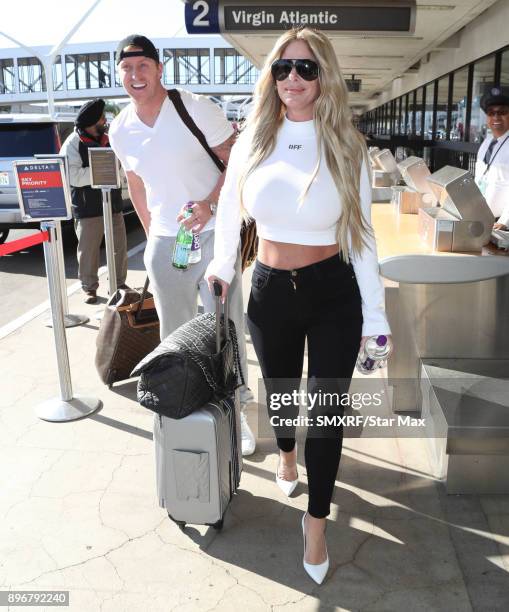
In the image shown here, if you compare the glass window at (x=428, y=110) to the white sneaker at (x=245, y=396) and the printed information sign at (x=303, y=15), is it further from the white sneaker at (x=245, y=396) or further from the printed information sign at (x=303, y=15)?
the white sneaker at (x=245, y=396)

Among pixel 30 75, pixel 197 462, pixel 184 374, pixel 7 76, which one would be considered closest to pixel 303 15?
pixel 184 374

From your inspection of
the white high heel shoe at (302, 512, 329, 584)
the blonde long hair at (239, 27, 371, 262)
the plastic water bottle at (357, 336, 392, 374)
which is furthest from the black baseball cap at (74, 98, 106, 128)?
the white high heel shoe at (302, 512, 329, 584)

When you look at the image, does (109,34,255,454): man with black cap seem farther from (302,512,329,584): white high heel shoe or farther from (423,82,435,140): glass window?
(423,82,435,140): glass window

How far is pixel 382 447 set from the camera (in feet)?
11.1

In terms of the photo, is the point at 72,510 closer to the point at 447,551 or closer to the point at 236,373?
the point at 236,373

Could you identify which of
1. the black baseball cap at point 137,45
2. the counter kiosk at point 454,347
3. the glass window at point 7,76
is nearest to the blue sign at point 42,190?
the black baseball cap at point 137,45

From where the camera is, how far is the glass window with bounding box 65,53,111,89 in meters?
71.8

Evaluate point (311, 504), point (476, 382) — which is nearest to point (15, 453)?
point (311, 504)

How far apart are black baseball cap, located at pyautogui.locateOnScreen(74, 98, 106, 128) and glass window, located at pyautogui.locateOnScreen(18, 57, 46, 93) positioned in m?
77.2

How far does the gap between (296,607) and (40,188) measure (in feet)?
8.95

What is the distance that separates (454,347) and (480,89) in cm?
623

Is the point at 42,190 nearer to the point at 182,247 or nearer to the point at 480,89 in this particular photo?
the point at 182,247

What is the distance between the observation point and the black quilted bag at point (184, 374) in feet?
7.75

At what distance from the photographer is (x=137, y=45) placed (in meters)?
2.89
